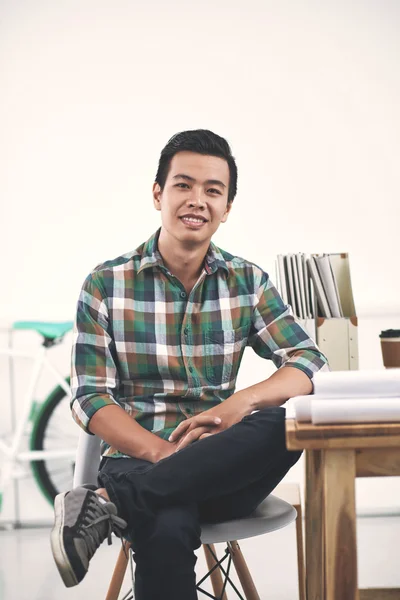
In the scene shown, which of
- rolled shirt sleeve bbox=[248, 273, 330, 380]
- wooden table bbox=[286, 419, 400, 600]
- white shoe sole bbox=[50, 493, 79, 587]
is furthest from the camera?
rolled shirt sleeve bbox=[248, 273, 330, 380]

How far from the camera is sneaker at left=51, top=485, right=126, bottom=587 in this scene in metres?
1.32

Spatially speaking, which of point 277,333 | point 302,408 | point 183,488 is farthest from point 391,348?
point 302,408

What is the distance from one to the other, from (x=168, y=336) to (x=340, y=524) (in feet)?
2.71

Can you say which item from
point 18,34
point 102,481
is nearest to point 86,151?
point 18,34

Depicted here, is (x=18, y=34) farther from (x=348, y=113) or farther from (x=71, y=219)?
(x=348, y=113)

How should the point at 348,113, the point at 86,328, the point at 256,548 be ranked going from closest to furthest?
the point at 86,328
the point at 256,548
the point at 348,113

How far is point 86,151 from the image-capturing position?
3.39m

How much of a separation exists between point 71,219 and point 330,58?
4.31 ft

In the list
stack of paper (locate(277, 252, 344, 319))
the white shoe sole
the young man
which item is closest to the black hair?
the young man

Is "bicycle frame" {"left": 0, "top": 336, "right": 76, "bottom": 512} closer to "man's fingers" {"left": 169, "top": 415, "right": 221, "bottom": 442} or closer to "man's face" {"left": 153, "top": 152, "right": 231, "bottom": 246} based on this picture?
"man's face" {"left": 153, "top": 152, "right": 231, "bottom": 246}

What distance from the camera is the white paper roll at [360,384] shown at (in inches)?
45.6

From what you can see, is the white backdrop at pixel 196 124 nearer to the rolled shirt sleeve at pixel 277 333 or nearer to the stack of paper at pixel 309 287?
the stack of paper at pixel 309 287

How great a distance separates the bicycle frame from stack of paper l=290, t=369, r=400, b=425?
2.23 meters

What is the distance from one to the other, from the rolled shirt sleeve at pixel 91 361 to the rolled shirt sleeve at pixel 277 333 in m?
0.38
